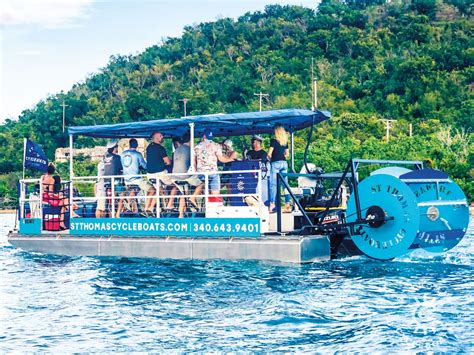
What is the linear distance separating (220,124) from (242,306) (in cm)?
611

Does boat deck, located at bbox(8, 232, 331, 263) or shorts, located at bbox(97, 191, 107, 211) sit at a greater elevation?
shorts, located at bbox(97, 191, 107, 211)

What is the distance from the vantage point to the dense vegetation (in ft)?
175

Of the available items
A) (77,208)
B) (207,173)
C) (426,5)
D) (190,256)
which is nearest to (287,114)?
(207,173)

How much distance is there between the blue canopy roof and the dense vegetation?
25.4m

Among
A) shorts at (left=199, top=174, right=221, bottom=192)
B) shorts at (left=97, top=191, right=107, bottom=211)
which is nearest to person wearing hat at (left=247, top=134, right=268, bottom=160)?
shorts at (left=199, top=174, right=221, bottom=192)

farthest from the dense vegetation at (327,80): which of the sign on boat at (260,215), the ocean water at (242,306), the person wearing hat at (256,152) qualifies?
the ocean water at (242,306)

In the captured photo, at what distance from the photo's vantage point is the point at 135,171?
618 inches

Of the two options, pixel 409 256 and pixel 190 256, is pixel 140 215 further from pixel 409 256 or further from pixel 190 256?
pixel 409 256

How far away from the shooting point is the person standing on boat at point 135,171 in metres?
15.3

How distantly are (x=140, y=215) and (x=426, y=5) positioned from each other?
96.5m

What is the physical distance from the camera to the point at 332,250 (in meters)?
13.8

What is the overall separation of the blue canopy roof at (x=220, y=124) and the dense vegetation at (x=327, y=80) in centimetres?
2542

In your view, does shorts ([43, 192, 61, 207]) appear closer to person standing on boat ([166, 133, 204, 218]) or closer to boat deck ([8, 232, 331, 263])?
boat deck ([8, 232, 331, 263])

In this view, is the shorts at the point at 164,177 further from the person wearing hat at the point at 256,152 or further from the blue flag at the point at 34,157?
the blue flag at the point at 34,157
